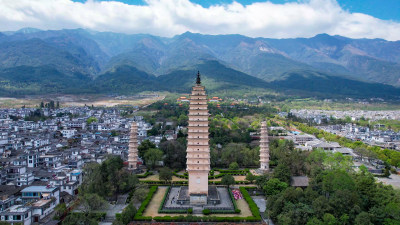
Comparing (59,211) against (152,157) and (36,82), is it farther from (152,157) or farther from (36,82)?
(36,82)

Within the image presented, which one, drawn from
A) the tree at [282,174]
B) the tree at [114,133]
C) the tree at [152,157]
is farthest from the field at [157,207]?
the tree at [114,133]

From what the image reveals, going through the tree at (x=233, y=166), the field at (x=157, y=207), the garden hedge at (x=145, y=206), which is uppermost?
the tree at (x=233, y=166)

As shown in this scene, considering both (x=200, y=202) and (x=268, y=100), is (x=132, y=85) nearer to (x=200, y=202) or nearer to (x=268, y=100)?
(x=268, y=100)

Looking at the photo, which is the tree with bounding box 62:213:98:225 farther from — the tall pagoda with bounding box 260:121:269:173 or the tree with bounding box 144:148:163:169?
the tall pagoda with bounding box 260:121:269:173

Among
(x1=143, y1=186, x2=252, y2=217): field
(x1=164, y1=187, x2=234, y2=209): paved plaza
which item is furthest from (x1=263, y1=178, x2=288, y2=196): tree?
(x1=164, y1=187, x2=234, y2=209): paved plaza

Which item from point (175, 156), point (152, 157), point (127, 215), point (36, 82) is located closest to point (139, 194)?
point (127, 215)

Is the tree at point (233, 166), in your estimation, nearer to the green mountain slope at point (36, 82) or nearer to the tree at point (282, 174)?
the tree at point (282, 174)
